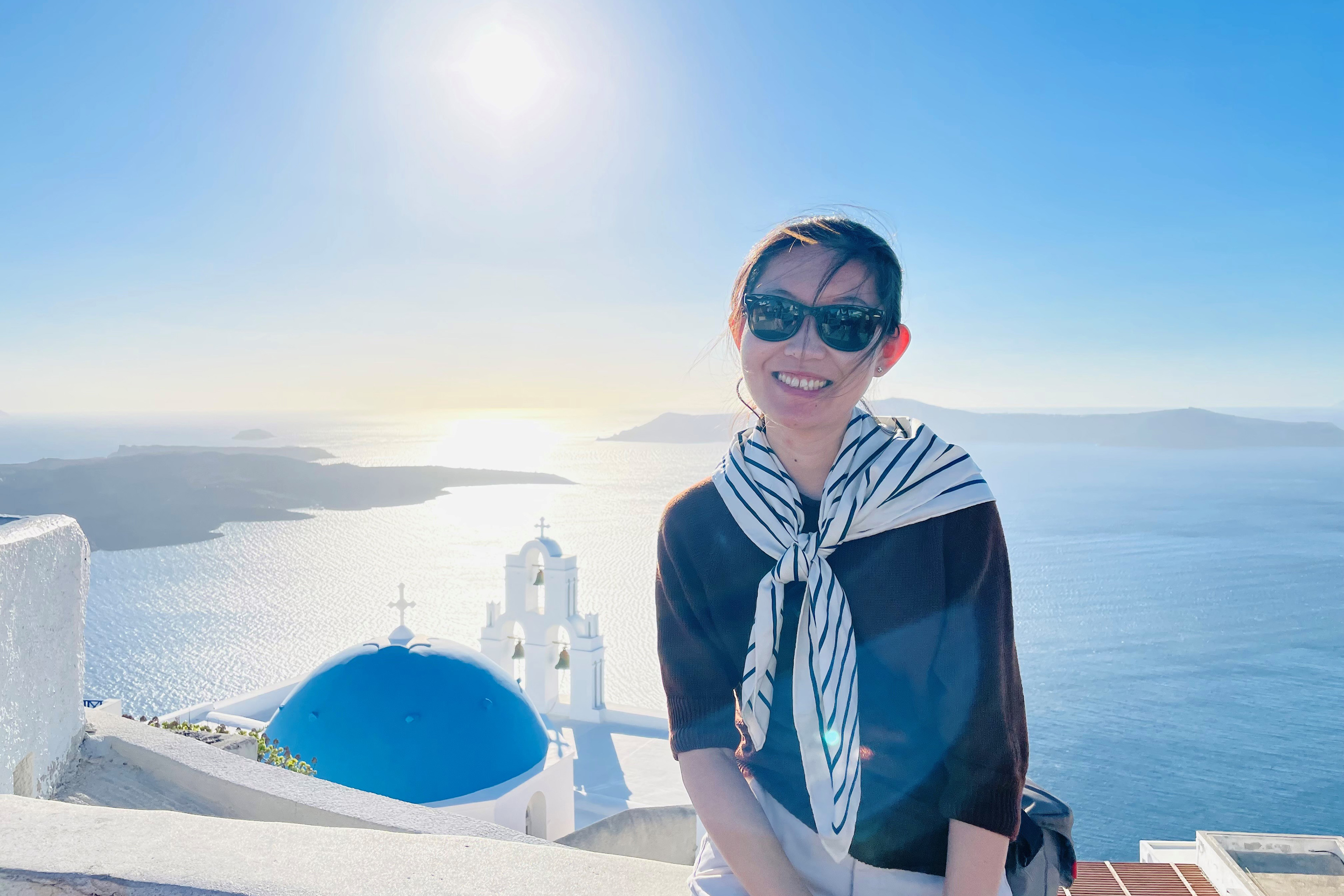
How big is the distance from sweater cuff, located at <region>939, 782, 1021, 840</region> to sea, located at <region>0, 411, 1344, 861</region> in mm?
12855

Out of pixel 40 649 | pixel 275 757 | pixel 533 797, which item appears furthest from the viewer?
pixel 533 797

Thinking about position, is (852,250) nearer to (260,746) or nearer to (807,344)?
(807,344)

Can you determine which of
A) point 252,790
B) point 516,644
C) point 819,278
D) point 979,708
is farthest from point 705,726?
point 516,644

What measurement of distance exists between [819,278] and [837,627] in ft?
1.96

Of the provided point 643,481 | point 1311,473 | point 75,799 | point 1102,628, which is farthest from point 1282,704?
point 1311,473

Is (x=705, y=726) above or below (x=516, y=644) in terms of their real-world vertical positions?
above

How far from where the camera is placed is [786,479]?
1553mm

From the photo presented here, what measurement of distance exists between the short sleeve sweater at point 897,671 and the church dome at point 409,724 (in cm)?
697

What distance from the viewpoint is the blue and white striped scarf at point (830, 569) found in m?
1.41

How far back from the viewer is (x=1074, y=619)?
174 feet

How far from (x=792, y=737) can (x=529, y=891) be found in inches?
22.3

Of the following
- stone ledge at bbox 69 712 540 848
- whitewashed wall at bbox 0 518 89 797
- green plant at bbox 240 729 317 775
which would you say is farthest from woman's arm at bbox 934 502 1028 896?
green plant at bbox 240 729 317 775

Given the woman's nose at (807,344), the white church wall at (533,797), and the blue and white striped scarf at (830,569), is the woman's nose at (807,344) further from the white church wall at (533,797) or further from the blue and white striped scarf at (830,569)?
the white church wall at (533,797)

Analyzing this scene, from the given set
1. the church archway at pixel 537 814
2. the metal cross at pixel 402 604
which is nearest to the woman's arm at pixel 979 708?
the church archway at pixel 537 814
